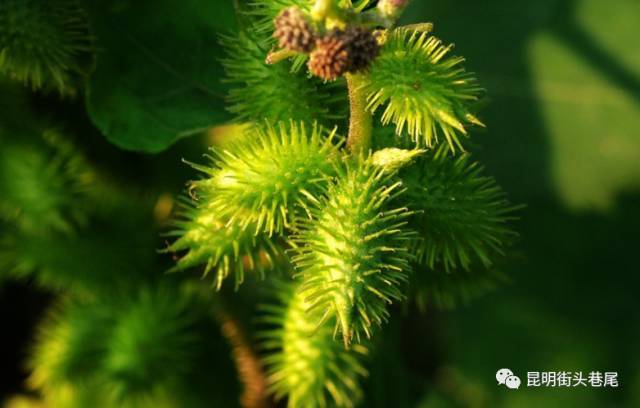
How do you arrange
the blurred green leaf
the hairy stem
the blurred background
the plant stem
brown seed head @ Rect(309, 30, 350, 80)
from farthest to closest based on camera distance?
the blurred background < the hairy stem < the blurred green leaf < the plant stem < brown seed head @ Rect(309, 30, 350, 80)

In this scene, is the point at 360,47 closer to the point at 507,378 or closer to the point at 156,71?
the point at 156,71

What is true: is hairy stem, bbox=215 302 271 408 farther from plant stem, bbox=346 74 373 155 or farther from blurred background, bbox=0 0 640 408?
plant stem, bbox=346 74 373 155

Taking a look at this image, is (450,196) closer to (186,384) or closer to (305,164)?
(305,164)

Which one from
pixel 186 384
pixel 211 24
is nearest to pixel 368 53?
pixel 211 24

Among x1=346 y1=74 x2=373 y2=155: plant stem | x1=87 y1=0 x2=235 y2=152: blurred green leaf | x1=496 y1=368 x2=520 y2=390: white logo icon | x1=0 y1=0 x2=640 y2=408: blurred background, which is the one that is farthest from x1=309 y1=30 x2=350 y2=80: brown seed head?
x1=496 y1=368 x2=520 y2=390: white logo icon

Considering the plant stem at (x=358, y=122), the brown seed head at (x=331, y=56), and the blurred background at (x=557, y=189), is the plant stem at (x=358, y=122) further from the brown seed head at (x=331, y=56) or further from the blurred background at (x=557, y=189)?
the blurred background at (x=557, y=189)

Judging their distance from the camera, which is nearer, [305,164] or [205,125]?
[305,164]
